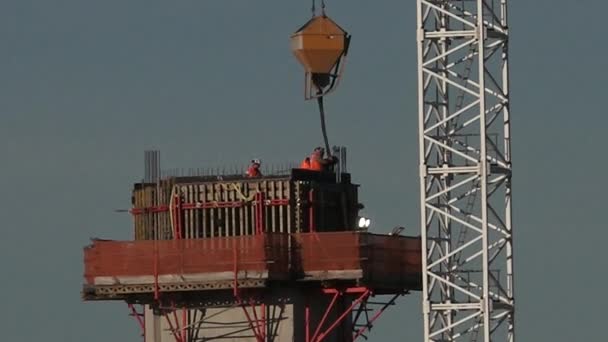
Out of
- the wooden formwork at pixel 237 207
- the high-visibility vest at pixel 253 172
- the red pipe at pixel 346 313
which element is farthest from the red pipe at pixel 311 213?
the red pipe at pixel 346 313

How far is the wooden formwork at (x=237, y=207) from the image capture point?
186 meters

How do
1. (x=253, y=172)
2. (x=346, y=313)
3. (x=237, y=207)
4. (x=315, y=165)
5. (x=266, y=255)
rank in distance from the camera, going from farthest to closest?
(x=315, y=165), (x=253, y=172), (x=346, y=313), (x=237, y=207), (x=266, y=255)

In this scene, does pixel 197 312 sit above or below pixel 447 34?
below

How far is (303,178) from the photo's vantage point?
187 metres

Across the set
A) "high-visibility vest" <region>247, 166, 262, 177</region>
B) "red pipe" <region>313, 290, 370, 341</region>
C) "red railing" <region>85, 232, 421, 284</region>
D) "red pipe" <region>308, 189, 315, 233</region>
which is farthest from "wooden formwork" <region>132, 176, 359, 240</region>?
"red pipe" <region>313, 290, 370, 341</region>

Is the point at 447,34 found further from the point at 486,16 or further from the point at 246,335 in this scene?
the point at 246,335

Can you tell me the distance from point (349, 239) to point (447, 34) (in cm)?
1013

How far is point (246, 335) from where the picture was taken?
18650 cm

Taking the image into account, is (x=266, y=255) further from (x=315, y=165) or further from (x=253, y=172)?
(x=315, y=165)

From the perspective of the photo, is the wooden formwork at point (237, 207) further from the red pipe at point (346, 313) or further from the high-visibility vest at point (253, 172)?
the red pipe at point (346, 313)

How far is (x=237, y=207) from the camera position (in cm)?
18712

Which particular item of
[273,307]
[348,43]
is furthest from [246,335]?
[348,43]

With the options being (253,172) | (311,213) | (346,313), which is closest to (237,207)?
(253,172)

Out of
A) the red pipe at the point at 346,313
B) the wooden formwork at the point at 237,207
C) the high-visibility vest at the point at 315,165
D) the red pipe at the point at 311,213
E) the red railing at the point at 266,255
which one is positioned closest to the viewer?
the red railing at the point at 266,255
